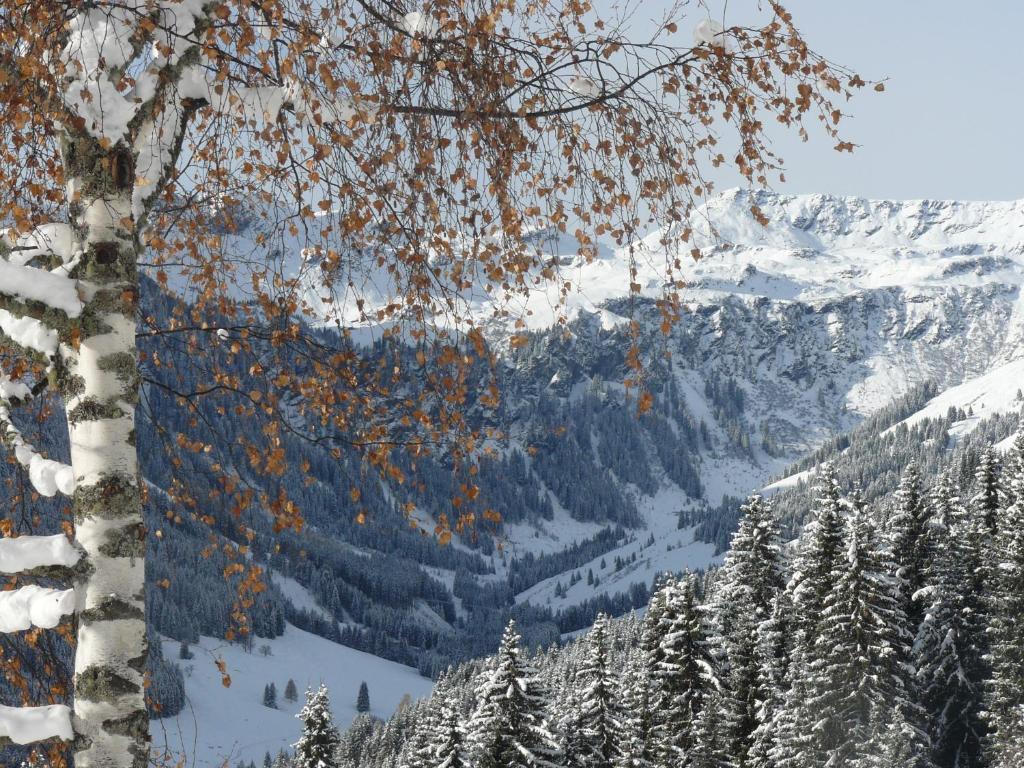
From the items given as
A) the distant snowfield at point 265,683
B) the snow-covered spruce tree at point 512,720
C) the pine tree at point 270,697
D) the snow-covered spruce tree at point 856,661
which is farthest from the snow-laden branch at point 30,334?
the pine tree at point 270,697

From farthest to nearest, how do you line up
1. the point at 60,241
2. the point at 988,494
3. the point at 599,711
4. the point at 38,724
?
the point at 988,494 → the point at 599,711 → the point at 60,241 → the point at 38,724

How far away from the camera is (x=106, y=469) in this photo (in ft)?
13.9

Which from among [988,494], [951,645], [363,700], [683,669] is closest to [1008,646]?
[951,645]

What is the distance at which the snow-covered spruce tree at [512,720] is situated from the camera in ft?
86.9

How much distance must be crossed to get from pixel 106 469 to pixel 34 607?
72 centimetres

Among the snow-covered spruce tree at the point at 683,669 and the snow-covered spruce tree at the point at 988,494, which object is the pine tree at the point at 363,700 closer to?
the snow-covered spruce tree at the point at 683,669

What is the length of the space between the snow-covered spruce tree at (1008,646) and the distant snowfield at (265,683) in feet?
353

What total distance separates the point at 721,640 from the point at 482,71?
29.3 m

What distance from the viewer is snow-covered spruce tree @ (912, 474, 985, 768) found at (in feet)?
112

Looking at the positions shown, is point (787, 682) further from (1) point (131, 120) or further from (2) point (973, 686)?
(1) point (131, 120)

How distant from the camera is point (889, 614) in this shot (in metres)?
29.0

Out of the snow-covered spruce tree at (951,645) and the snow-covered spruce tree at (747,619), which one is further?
the snow-covered spruce tree at (951,645)

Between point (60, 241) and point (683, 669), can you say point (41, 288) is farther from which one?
point (683, 669)

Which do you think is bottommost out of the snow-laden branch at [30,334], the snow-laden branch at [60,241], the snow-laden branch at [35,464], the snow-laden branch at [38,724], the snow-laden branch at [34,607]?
the snow-laden branch at [38,724]
